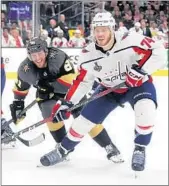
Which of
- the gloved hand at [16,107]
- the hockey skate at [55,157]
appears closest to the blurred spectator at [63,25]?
the gloved hand at [16,107]

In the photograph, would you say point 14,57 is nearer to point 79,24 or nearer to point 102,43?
point 79,24

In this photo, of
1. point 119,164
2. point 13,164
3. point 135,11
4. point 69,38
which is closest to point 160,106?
point 135,11

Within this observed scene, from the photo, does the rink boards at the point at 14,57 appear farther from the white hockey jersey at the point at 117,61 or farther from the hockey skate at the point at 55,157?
the white hockey jersey at the point at 117,61

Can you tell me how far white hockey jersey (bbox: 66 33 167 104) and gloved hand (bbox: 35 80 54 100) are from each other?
0.24 metres

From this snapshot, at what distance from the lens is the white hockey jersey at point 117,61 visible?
1.67 meters

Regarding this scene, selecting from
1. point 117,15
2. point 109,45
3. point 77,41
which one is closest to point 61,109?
point 109,45

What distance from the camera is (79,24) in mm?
3812

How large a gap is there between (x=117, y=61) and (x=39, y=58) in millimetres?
342

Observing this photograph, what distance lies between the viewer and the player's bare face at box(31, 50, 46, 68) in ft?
6.02

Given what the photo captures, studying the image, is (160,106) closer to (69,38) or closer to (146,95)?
(69,38)

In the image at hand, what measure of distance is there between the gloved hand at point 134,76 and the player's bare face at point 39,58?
1.25 ft

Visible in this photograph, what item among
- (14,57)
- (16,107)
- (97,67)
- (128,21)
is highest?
(128,21)

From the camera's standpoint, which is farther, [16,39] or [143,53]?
[16,39]

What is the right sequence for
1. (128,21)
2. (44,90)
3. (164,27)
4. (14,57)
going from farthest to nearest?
(164,27), (14,57), (128,21), (44,90)
